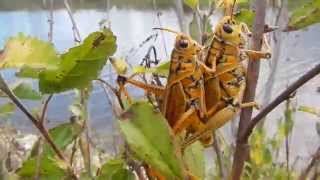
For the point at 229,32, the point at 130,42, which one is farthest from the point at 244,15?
the point at 130,42

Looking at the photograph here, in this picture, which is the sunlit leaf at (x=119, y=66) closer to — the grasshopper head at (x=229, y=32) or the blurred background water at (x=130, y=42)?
the grasshopper head at (x=229, y=32)

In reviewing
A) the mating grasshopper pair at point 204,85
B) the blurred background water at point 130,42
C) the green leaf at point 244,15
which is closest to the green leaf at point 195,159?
the mating grasshopper pair at point 204,85

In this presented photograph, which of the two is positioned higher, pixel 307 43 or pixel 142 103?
pixel 142 103

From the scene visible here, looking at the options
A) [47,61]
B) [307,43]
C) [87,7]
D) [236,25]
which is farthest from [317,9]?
[87,7]

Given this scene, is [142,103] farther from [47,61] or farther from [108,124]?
[108,124]

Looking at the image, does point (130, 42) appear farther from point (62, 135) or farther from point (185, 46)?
point (185, 46)

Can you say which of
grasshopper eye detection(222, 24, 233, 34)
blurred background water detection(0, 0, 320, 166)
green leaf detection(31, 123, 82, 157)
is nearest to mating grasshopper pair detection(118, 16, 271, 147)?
grasshopper eye detection(222, 24, 233, 34)
